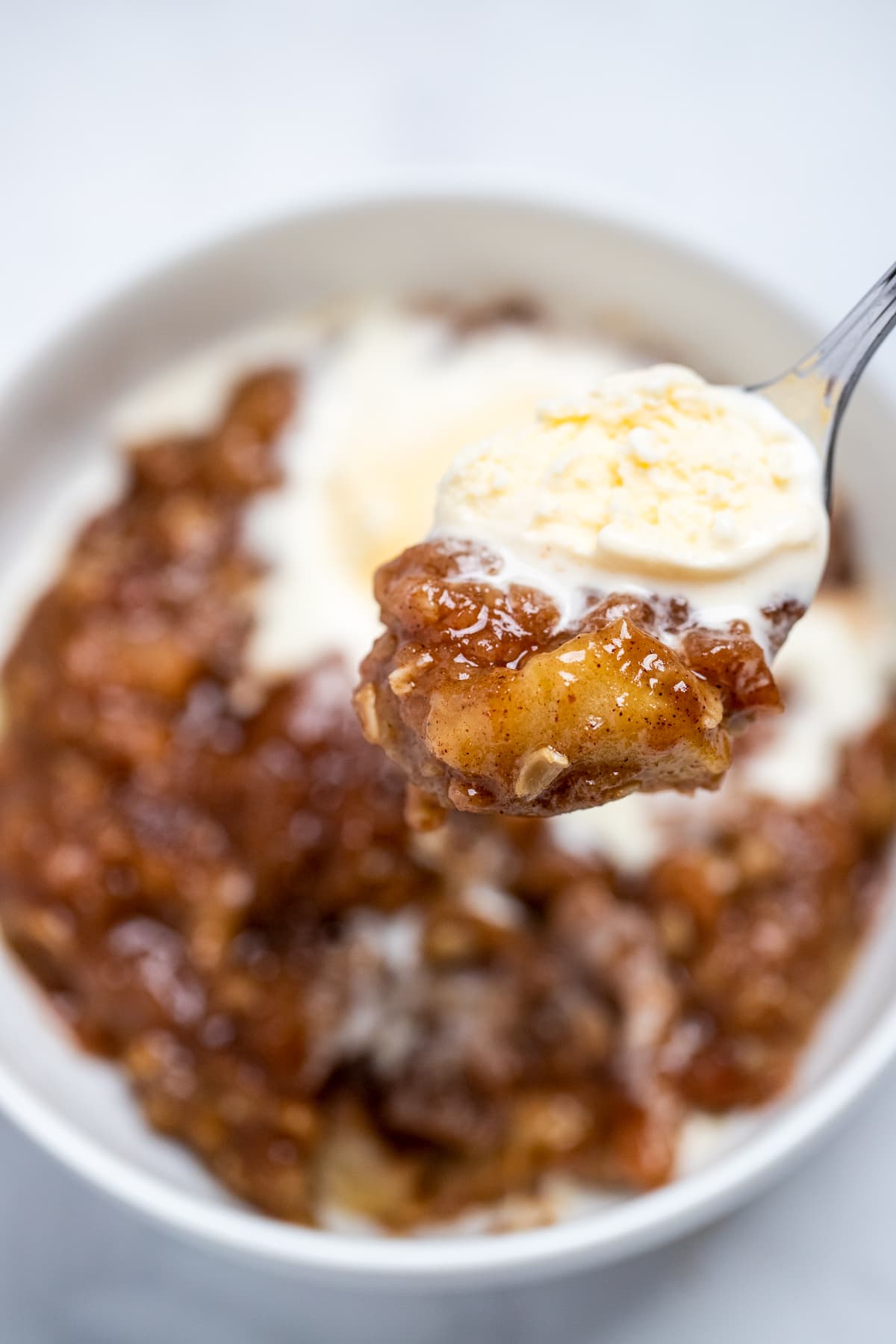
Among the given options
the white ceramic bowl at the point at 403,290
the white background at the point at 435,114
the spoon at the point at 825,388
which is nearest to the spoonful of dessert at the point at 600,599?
the spoon at the point at 825,388

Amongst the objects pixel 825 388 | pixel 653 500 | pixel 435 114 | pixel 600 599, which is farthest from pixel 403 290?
Result: pixel 600 599

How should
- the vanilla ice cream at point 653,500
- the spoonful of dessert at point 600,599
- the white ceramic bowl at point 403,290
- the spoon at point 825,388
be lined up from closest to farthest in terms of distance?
the spoonful of dessert at point 600,599, the vanilla ice cream at point 653,500, the spoon at point 825,388, the white ceramic bowl at point 403,290

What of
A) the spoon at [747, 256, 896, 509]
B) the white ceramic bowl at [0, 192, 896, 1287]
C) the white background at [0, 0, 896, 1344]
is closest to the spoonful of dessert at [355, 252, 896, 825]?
the spoon at [747, 256, 896, 509]

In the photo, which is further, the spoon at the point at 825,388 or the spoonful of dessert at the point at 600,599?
the spoon at the point at 825,388

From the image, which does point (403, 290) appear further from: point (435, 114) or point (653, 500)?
point (653, 500)

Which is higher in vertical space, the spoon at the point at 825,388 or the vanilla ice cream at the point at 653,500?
the vanilla ice cream at the point at 653,500

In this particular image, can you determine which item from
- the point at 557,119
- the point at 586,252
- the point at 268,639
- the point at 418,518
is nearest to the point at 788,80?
the point at 557,119

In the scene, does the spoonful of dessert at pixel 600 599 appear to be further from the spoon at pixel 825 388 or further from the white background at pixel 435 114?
the white background at pixel 435 114
